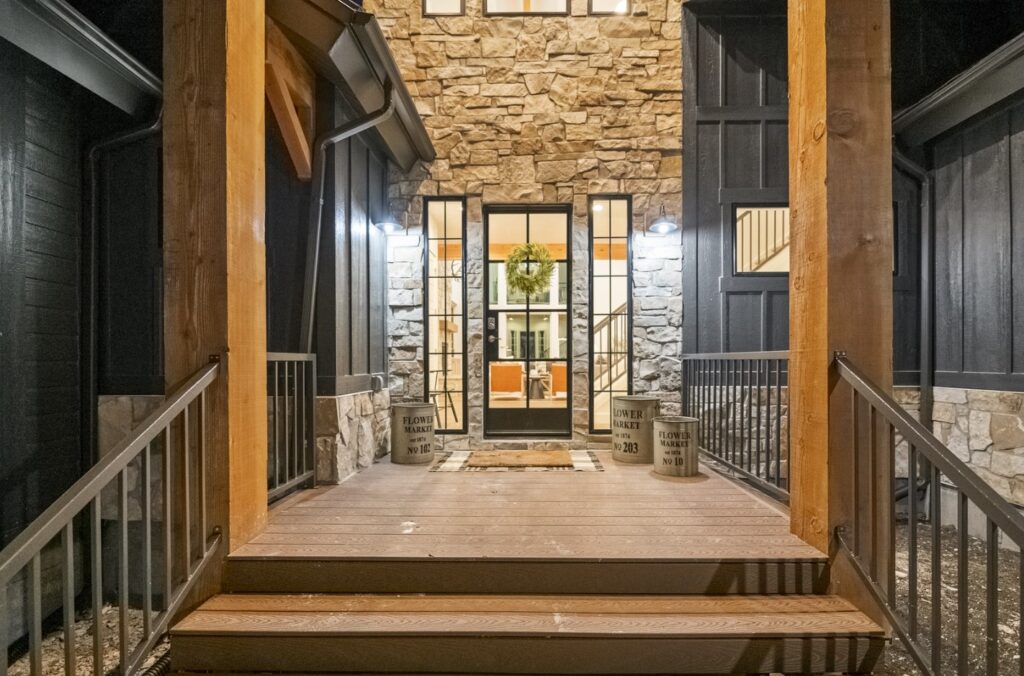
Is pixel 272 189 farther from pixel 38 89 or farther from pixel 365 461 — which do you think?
pixel 365 461

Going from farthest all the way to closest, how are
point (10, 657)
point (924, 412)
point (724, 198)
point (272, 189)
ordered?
point (724, 198) < point (924, 412) < point (272, 189) < point (10, 657)

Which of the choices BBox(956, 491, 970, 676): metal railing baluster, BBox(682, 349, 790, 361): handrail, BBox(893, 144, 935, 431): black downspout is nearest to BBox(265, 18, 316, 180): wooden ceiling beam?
BBox(682, 349, 790, 361): handrail

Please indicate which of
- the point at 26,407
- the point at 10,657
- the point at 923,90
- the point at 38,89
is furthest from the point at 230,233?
the point at 923,90

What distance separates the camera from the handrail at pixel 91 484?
4.29 feet

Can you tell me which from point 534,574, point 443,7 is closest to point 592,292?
point 534,574

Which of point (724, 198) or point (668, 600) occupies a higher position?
point (724, 198)

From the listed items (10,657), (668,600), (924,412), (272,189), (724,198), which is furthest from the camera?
(724,198)

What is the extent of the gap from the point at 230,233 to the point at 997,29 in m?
6.60

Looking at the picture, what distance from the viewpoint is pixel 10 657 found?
9.57 ft

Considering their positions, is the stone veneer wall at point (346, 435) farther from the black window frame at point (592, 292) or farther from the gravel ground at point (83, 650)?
the black window frame at point (592, 292)

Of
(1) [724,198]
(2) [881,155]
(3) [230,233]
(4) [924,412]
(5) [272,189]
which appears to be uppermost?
(1) [724,198]

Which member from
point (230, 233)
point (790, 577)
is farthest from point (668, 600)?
point (230, 233)

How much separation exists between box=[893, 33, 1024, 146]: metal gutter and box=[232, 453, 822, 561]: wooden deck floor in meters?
3.38

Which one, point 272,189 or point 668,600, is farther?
point 272,189
